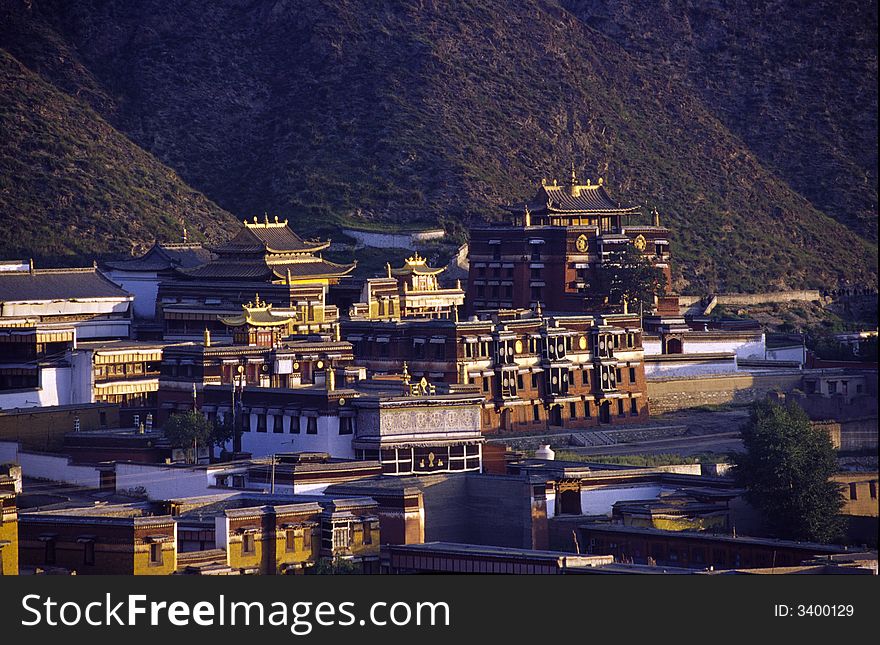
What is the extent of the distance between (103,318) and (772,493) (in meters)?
46.1

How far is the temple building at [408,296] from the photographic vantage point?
14088 cm

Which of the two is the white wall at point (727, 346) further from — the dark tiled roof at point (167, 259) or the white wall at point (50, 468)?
the white wall at point (50, 468)

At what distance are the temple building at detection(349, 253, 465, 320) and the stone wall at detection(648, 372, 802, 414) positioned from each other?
40.1 ft

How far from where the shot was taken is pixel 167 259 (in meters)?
145

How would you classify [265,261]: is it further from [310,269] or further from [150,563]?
[150,563]

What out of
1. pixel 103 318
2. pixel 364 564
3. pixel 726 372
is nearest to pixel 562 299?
pixel 726 372

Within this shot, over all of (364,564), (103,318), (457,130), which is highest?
(457,130)

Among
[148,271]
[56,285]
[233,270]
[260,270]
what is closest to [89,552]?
[56,285]

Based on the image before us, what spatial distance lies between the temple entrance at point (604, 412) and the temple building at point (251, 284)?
13691mm

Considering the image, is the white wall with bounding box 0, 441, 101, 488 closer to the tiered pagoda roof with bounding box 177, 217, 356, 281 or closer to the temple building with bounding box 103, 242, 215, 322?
the tiered pagoda roof with bounding box 177, 217, 356, 281

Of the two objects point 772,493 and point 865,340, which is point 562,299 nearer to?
point 865,340

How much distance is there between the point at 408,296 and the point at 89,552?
58655 mm

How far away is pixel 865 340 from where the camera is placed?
153750 millimetres

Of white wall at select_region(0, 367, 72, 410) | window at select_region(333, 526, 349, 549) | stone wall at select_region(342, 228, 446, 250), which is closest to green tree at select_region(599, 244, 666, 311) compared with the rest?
stone wall at select_region(342, 228, 446, 250)
